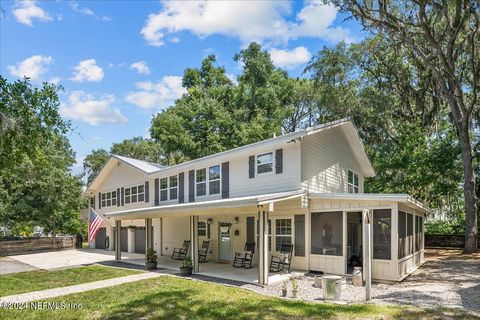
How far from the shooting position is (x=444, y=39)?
1903 centimetres

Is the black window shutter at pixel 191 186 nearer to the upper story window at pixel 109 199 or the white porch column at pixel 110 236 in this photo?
the upper story window at pixel 109 199

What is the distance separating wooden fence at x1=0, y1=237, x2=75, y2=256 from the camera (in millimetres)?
23031

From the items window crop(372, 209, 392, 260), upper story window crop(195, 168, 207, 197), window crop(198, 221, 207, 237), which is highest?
upper story window crop(195, 168, 207, 197)

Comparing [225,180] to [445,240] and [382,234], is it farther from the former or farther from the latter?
[445,240]

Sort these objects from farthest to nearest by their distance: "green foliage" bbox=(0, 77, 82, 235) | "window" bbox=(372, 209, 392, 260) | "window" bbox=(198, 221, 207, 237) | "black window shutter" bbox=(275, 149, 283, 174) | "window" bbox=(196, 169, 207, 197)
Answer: "window" bbox=(198, 221, 207, 237)
"window" bbox=(196, 169, 207, 197)
"black window shutter" bbox=(275, 149, 283, 174)
"window" bbox=(372, 209, 392, 260)
"green foliage" bbox=(0, 77, 82, 235)

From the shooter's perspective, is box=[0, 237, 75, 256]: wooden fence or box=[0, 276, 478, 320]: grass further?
box=[0, 237, 75, 256]: wooden fence

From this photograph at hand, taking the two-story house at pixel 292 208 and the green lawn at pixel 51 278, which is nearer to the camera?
the green lawn at pixel 51 278

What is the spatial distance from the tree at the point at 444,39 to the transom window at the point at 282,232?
10607mm

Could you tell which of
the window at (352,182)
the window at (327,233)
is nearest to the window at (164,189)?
the window at (352,182)

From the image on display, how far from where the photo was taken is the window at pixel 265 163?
14.1m

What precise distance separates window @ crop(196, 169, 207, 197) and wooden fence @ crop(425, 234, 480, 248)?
A: 14033 mm

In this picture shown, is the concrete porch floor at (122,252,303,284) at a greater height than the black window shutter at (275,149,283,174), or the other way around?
the black window shutter at (275,149,283,174)

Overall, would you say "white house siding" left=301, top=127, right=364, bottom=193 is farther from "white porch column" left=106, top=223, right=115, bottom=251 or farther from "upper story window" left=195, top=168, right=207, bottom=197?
"white porch column" left=106, top=223, right=115, bottom=251

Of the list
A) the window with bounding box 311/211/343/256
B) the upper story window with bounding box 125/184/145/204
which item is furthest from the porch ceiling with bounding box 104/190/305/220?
the upper story window with bounding box 125/184/145/204
